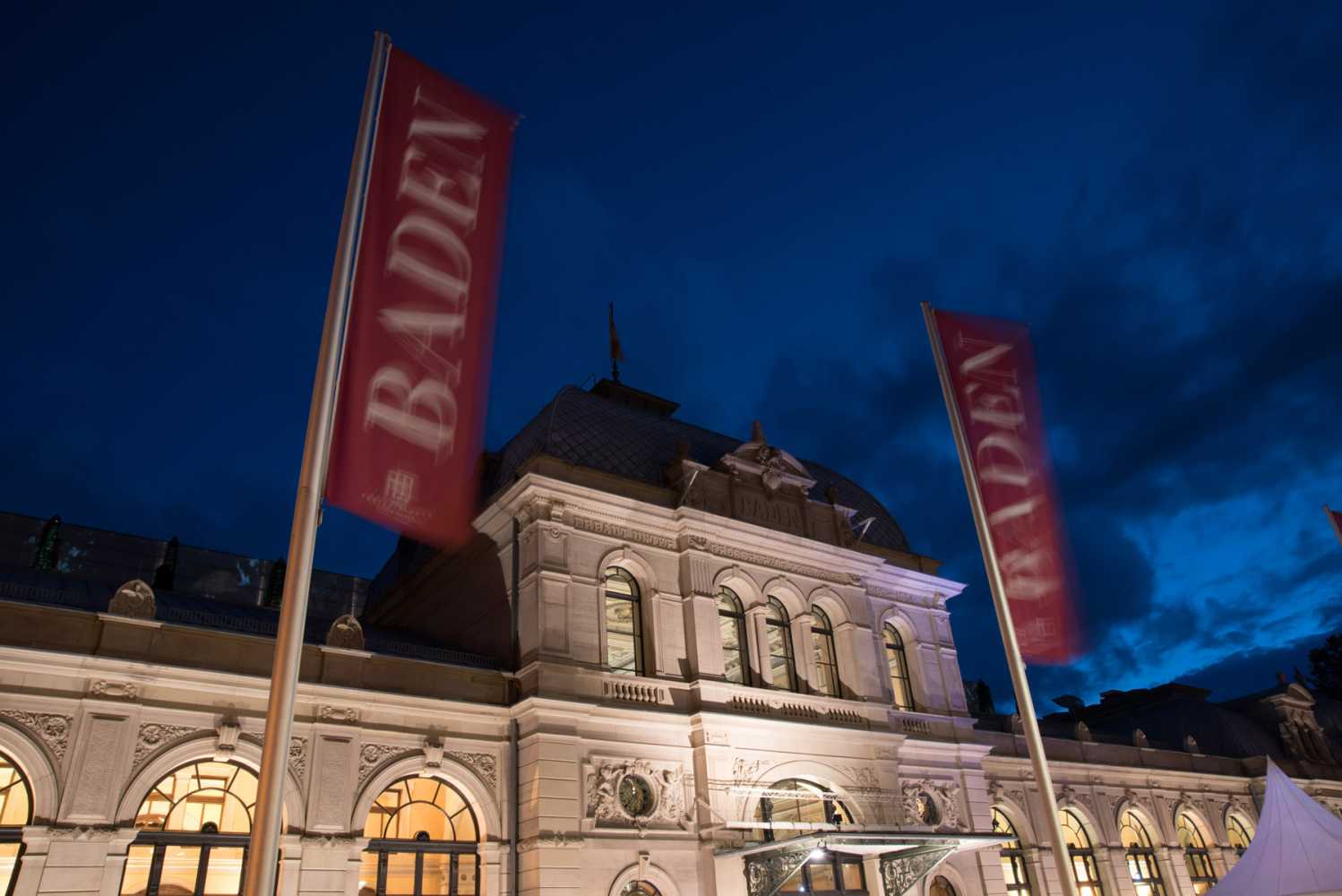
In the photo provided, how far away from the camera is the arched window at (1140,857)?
35.6 metres

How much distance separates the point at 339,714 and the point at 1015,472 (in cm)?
1425

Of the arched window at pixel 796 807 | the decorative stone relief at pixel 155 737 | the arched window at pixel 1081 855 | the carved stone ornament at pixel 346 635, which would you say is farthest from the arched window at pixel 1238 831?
the decorative stone relief at pixel 155 737

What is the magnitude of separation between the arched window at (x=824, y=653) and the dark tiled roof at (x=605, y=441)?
4.32 meters

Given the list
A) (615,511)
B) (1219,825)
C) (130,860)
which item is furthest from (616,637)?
(1219,825)

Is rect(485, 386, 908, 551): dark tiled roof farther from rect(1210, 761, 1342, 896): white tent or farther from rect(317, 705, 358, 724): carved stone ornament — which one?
rect(1210, 761, 1342, 896): white tent

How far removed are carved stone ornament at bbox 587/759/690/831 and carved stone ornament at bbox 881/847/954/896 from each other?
221 inches

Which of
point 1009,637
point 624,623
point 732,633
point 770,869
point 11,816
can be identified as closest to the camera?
point 1009,637

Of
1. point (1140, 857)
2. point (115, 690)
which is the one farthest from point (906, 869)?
point (115, 690)

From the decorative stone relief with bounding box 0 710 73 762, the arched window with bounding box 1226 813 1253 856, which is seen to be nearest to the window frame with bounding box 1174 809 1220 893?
the arched window with bounding box 1226 813 1253 856

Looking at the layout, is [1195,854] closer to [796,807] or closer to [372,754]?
[796,807]

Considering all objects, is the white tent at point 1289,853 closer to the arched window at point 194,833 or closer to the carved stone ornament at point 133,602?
the arched window at point 194,833

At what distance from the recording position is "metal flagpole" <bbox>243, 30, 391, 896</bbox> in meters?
9.48

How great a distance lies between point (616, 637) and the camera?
2486 centimetres

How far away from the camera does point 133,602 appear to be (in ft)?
61.6
